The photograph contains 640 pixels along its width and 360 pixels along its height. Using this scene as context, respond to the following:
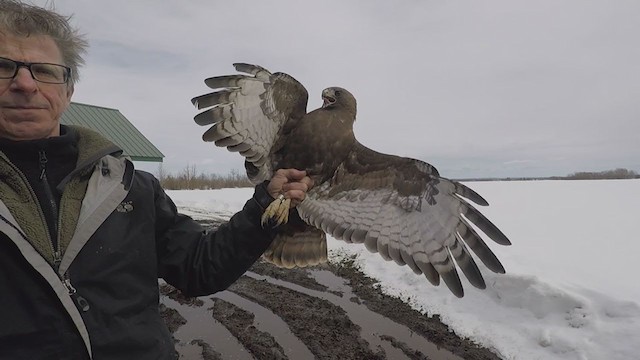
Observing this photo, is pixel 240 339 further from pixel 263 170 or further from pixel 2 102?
pixel 2 102

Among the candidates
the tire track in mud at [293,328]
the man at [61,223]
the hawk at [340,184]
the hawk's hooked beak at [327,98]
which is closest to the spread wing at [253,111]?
the hawk at [340,184]

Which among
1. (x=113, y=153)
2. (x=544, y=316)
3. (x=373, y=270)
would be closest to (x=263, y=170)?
(x=113, y=153)

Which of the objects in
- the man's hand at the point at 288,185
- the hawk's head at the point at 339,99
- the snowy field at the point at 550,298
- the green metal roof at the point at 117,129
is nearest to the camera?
the man's hand at the point at 288,185

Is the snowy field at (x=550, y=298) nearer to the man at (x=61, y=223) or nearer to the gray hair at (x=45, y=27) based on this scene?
the man at (x=61, y=223)

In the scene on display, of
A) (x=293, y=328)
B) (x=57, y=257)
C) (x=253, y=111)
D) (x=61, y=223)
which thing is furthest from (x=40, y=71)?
(x=293, y=328)

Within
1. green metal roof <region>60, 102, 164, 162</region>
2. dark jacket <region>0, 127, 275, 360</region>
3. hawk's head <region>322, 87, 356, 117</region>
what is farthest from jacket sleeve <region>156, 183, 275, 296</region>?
green metal roof <region>60, 102, 164, 162</region>
